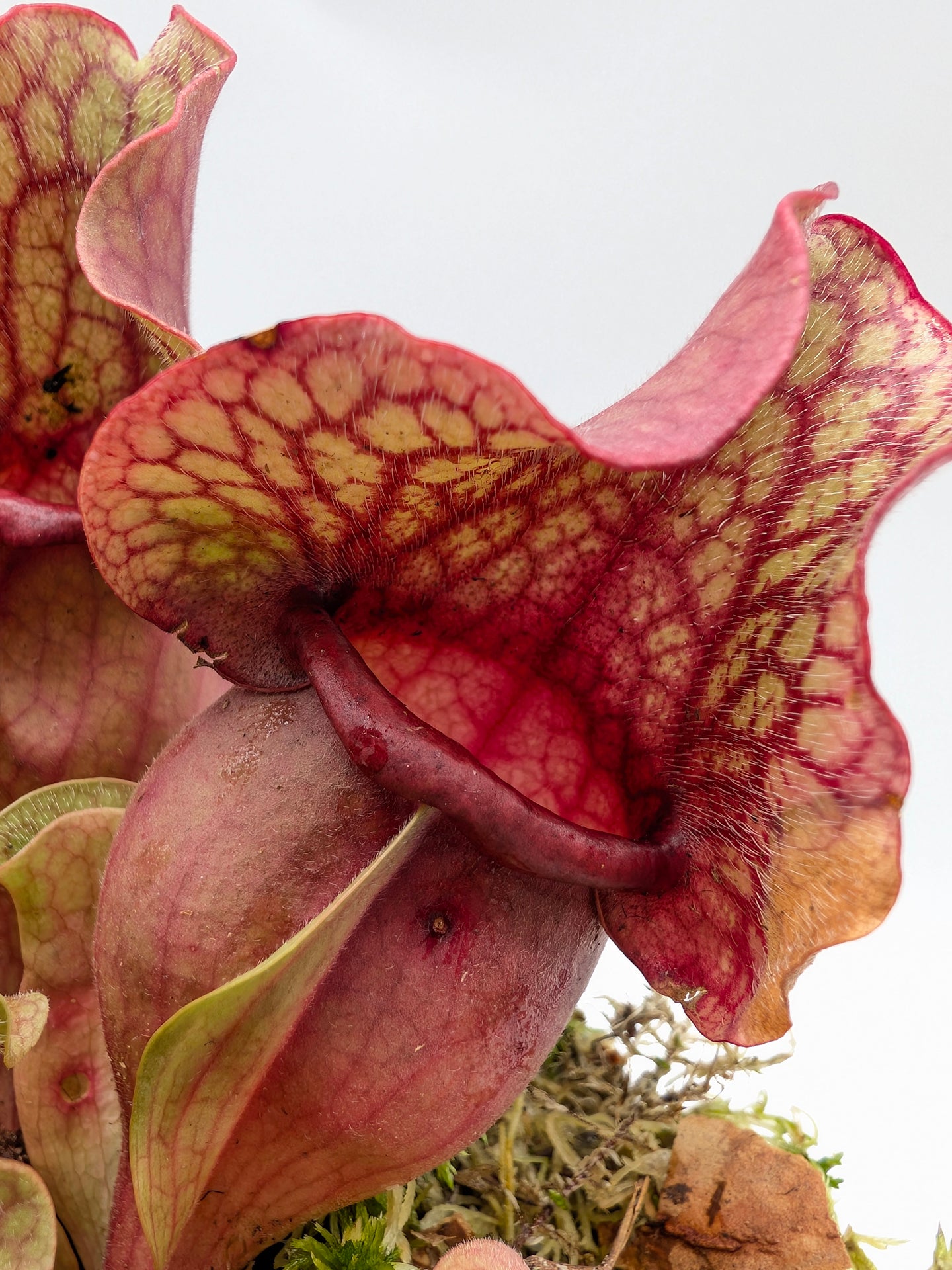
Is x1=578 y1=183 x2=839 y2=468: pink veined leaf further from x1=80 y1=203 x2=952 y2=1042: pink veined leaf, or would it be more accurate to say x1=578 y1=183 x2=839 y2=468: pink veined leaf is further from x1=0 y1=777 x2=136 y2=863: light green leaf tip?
x1=0 y1=777 x2=136 y2=863: light green leaf tip

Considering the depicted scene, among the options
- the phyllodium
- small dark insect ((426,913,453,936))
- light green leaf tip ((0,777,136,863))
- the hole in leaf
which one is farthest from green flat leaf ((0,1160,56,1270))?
small dark insect ((426,913,453,936))

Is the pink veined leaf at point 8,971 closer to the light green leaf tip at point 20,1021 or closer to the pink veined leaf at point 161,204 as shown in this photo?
the light green leaf tip at point 20,1021

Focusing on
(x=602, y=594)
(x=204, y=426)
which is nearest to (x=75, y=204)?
(x=204, y=426)

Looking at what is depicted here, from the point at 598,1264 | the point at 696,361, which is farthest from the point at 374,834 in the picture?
the point at 598,1264

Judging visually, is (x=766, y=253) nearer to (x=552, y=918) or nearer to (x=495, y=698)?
(x=495, y=698)

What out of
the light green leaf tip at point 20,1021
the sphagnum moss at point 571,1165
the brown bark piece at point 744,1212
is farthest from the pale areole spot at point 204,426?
the brown bark piece at point 744,1212

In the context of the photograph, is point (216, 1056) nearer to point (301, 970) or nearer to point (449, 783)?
point (301, 970)
